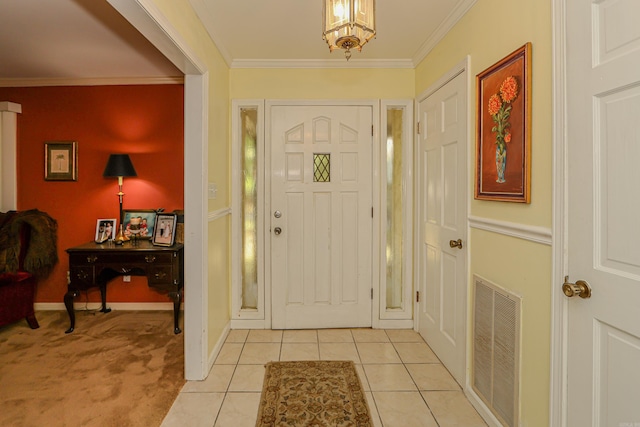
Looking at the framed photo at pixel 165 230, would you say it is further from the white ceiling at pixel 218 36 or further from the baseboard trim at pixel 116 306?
the white ceiling at pixel 218 36

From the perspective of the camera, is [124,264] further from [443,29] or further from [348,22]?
[443,29]

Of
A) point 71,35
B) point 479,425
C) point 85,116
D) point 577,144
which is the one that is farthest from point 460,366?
point 85,116

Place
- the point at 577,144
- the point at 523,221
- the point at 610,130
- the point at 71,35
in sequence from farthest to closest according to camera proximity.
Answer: the point at 71,35 → the point at 523,221 → the point at 577,144 → the point at 610,130

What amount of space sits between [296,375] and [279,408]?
356 mm

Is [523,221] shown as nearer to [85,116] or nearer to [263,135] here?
[263,135]

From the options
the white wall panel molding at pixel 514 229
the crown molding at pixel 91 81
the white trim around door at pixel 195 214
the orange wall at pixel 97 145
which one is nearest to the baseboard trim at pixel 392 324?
the white wall panel molding at pixel 514 229

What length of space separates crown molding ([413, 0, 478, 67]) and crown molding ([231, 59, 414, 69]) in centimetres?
19

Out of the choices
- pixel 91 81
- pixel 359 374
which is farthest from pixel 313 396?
pixel 91 81

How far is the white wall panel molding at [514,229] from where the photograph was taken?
1.39 m

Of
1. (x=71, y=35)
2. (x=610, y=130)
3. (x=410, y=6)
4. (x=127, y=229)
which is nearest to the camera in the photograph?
(x=610, y=130)

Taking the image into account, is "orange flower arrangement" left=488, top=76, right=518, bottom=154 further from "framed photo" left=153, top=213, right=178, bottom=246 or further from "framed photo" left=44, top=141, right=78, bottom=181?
"framed photo" left=44, top=141, right=78, bottom=181

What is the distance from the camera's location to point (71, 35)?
2486 millimetres

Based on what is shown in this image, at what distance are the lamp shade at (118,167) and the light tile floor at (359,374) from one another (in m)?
1.83

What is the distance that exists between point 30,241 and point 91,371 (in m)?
1.57
